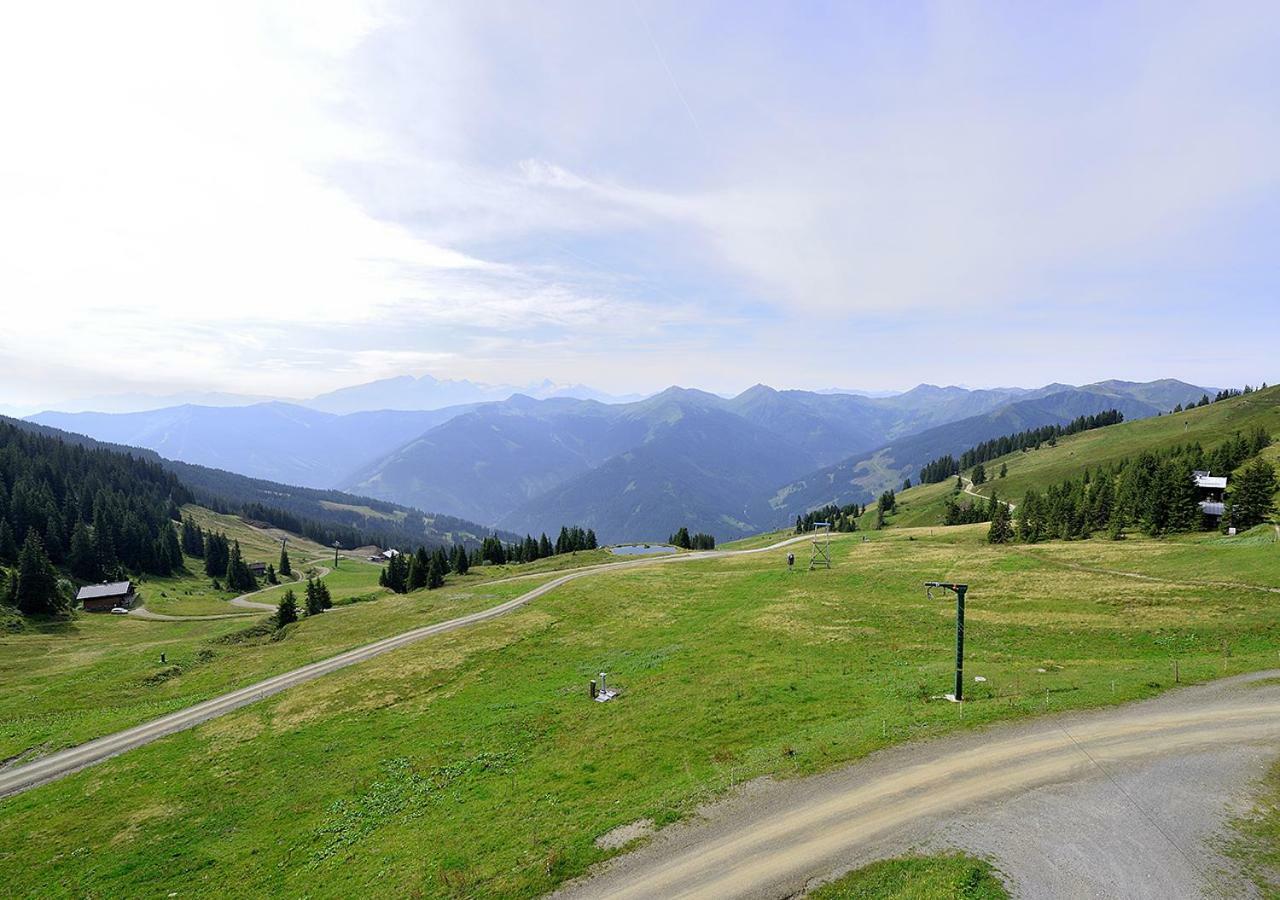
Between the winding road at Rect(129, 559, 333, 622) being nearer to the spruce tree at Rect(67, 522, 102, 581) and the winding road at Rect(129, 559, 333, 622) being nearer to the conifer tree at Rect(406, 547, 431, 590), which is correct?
the spruce tree at Rect(67, 522, 102, 581)

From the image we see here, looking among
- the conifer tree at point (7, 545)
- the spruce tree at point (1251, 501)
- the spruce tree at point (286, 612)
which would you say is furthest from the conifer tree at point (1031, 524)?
the conifer tree at point (7, 545)

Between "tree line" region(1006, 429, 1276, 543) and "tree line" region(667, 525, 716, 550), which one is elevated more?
"tree line" region(1006, 429, 1276, 543)

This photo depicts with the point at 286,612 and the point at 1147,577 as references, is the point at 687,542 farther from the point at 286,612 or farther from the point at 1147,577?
the point at 1147,577

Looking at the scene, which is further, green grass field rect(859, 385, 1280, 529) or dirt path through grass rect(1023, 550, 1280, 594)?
green grass field rect(859, 385, 1280, 529)

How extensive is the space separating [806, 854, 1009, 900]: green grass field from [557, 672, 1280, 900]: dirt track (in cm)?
60

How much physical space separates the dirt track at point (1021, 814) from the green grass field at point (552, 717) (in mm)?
1858

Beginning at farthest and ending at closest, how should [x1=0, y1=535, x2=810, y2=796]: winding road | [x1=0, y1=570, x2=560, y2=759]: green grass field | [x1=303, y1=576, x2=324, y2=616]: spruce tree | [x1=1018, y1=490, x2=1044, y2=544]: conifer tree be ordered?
[x1=303, y1=576, x2=324, y2=616]: spruce tree
[x1=1018, y1=490, x2=1044, y2=544]: conifer tree
[x1=0, y1=570, x2=560, y2=759]: green grass field
[x1=0, y1=535, x2=810, y2=796]: winding road

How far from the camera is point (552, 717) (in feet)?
116

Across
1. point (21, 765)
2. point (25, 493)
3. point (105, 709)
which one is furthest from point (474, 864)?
point (25, 493)

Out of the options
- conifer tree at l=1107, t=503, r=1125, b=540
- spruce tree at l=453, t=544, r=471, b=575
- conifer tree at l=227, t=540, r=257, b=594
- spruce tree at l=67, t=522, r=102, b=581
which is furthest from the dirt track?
spruce tree at l=67, t=522, r=102, b=581

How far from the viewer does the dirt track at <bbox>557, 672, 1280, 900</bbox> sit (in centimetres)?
1691

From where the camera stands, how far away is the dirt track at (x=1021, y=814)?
16.9 meters

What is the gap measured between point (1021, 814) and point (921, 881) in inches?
246

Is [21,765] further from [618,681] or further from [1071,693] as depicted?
Answer: [1071,693]
